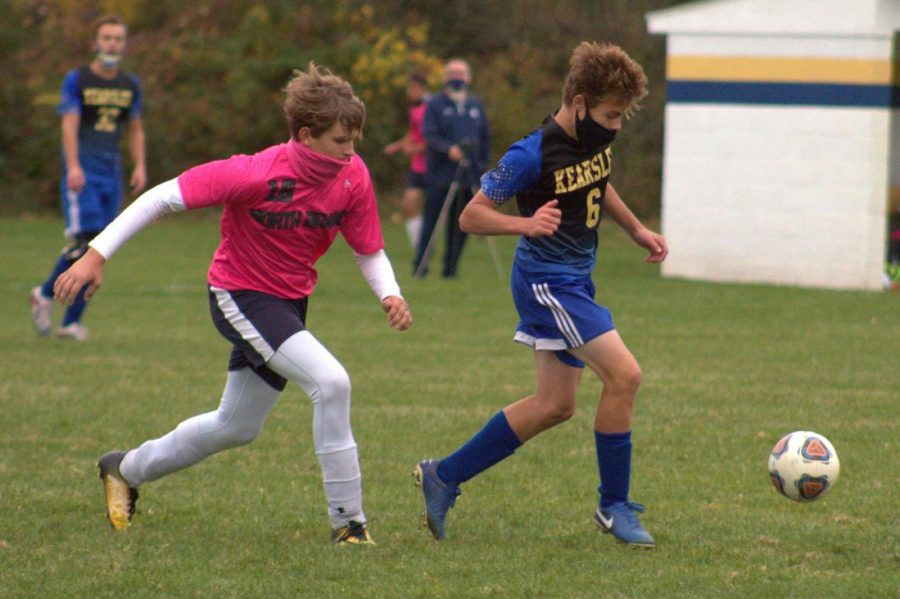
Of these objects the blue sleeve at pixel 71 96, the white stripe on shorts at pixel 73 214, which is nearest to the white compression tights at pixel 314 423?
the white stripe on shorts at pixel 73 214

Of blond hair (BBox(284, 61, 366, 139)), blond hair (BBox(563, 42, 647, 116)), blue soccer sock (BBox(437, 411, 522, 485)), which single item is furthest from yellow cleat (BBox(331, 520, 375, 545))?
blond hair (BBox(563, 42, 647, 116))

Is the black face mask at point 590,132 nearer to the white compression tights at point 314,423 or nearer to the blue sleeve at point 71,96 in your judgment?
the white compression tights at point 314,423

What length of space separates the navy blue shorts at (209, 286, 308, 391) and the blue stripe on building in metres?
11.4

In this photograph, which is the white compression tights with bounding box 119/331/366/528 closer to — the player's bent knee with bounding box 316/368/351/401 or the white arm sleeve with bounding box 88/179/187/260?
the player's bent knee with bounding box 316/368/351/401

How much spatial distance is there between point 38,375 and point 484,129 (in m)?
7.78

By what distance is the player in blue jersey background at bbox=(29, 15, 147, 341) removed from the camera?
10781 mm

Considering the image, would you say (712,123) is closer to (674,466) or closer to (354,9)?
(674,466)

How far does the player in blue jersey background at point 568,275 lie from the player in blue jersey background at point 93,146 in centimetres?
562

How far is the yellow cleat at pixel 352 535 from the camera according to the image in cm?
543

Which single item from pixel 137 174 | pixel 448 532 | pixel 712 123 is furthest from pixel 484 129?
pixel 448 532

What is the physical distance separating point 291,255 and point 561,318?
97 cm

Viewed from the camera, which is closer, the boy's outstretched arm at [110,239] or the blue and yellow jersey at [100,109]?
the boy's outstretched arm at [110,239]

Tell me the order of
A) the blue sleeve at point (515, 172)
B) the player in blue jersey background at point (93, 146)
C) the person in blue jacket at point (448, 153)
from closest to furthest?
the blue sleeve at point (515, 172)
the player in blue jersey background at point (93, 146)
the person in blue jacket at point (448, 153)

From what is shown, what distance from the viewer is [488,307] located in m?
13.7
